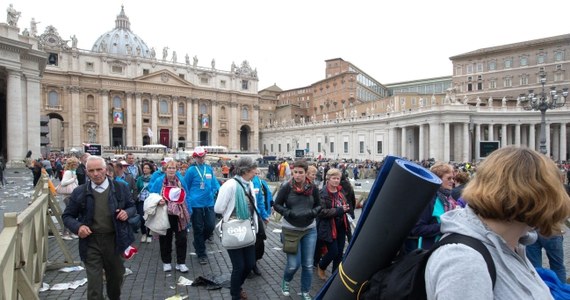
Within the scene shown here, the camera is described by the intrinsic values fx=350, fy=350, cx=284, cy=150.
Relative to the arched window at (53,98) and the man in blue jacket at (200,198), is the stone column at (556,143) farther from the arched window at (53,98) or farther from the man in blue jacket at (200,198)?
the arched window at (53,98)

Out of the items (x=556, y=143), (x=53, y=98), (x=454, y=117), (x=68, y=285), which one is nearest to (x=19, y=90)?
(x=68, y=285)

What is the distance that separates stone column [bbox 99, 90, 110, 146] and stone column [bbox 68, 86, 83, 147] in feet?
10.7

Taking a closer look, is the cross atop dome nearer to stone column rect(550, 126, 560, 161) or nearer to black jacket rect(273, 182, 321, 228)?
stone column rect(550, 126, 560, 161)

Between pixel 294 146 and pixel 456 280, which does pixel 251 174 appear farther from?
pixel 294 146

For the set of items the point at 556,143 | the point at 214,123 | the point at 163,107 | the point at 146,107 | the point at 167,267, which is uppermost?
the point at 163,107

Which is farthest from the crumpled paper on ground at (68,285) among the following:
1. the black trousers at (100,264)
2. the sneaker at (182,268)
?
the black trousers at (100,264)

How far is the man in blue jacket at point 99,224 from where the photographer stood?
4004 millimetres

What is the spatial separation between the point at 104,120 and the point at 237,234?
61.2m

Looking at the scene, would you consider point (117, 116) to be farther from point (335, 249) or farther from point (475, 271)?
point (475, 271)

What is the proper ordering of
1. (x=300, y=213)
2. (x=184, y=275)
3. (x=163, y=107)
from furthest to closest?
(x=163, y=107)
(x=184, y=275)
(x=300, y=213)

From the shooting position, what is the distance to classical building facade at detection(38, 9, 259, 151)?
182 feet

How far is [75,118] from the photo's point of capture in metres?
55.5

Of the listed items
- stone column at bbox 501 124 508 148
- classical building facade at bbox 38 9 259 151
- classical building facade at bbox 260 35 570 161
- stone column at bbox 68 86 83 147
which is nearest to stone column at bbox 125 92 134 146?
classical building facade at bbox 38 9 259 151

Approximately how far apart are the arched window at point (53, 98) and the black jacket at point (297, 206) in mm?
61762
